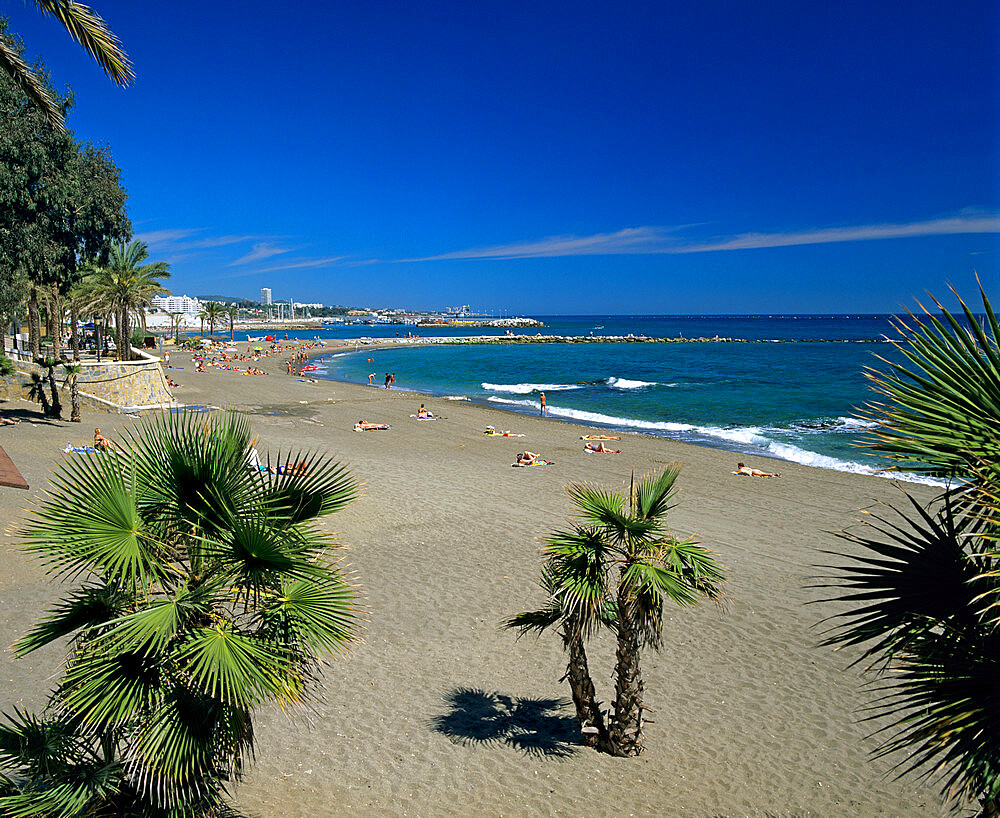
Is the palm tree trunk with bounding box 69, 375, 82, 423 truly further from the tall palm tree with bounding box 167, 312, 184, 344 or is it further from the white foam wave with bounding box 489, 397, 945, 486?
the tall palm tree with bounding box 167, 312, 184, 344

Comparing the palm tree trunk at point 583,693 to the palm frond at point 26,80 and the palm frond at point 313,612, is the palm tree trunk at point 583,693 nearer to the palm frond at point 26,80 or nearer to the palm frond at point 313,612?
the palm frond at point 313,612

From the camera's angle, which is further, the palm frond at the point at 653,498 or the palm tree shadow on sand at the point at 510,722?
the palm tree shadow on sand at the point at 510,722

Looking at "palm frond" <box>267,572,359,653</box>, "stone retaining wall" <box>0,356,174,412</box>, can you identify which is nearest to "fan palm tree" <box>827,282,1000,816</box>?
"palm frond" <box>267,572,359,653</box>

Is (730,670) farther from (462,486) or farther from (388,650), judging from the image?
(462,486)

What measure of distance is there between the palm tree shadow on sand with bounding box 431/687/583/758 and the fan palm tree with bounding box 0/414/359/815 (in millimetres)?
3022

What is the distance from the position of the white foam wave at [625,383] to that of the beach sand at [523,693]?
3468 cm

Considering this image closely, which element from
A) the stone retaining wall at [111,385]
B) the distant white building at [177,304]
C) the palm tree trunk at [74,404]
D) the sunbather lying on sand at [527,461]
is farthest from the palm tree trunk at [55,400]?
the distant white building at [177,304]

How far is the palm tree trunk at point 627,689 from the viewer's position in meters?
5.48

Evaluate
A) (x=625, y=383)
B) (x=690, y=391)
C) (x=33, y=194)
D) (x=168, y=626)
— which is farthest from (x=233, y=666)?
(x=625, y=383)

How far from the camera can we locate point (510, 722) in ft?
21.6

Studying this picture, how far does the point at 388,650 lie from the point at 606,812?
3.42 meters

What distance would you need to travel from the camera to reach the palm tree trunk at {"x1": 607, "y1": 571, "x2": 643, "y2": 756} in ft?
18.0

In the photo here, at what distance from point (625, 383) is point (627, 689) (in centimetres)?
4612

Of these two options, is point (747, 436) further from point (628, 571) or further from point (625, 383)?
point (625, 383)
